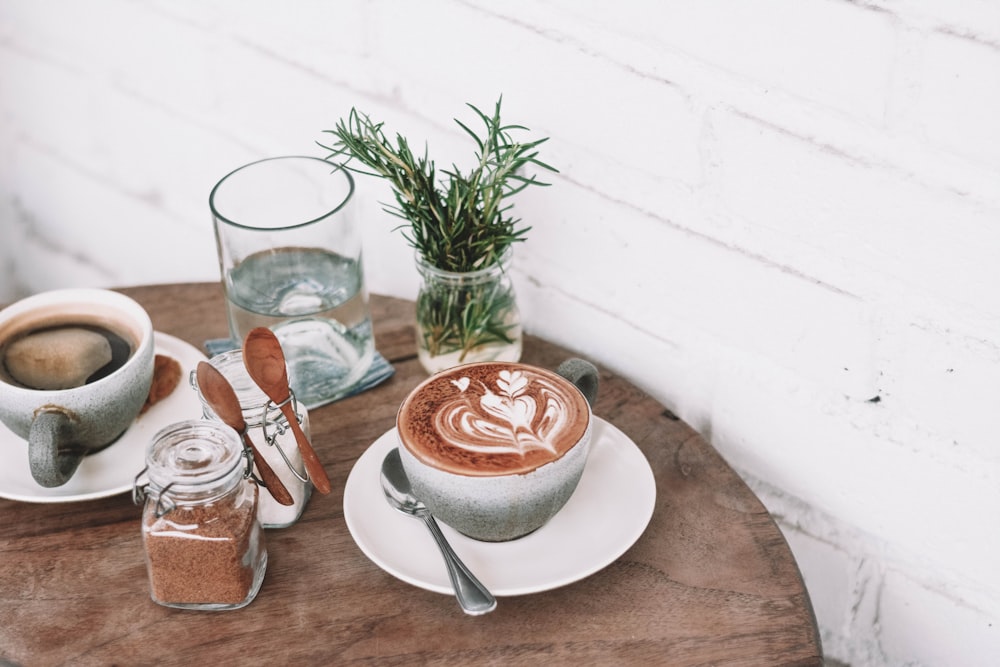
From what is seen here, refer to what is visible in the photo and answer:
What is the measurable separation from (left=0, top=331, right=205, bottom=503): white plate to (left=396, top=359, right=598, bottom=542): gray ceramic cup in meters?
0.24

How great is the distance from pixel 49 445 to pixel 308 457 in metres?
0.19

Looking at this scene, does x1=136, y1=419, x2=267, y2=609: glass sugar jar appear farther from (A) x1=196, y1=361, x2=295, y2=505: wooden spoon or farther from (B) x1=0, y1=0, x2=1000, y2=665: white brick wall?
(B) x1=0, y1=0, x2=1000, y2=665: white brick wall

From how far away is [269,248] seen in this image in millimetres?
922

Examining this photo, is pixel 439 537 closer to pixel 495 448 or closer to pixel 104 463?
pixel 495 448

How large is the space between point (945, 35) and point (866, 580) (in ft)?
1.55

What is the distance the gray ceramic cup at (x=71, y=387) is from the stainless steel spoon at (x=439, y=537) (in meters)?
0.21

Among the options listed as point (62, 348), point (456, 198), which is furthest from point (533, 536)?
point (62, 348)

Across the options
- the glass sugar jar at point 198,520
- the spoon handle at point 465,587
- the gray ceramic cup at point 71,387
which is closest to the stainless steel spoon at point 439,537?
the spoon handle at point 465,587

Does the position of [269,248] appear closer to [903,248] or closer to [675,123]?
[675,123]

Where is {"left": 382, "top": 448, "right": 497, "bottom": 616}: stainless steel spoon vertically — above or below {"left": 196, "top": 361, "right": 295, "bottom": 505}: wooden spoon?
below

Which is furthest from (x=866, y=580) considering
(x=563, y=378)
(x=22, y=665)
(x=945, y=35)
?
(x=22, y=665)

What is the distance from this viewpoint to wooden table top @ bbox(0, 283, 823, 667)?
2.27 feet

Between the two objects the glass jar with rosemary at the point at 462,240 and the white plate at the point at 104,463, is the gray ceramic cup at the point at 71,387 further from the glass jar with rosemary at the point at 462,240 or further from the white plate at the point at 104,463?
the glass jar with rosemary at the point at 462,240

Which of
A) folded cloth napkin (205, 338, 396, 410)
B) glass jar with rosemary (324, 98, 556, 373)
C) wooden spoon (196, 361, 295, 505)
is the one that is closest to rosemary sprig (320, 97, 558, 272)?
glass jar with rosemary (324, 98, 556, 373)
